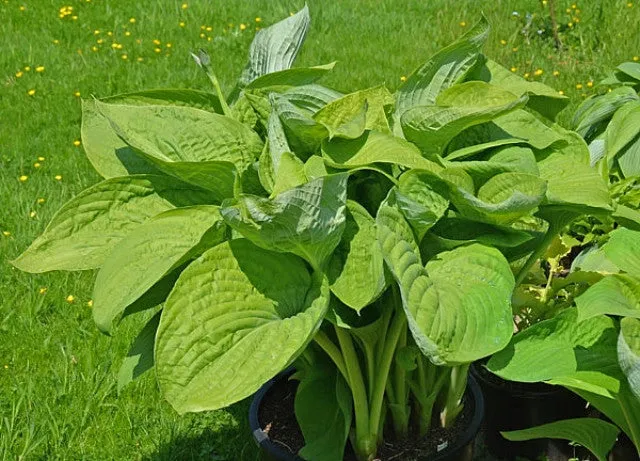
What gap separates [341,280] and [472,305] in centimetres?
25

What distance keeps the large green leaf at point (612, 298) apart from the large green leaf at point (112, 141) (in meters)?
0.93

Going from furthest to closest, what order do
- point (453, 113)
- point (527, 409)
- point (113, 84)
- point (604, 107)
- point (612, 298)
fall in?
point (113, 84) → point (604, 107) → point (527, 409) → point (453, 113) → point (612, 298)

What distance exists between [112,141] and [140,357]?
47 centimetres

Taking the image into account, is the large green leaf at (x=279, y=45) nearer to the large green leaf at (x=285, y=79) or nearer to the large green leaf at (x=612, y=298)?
the large green leaf at (x=285, y=79)

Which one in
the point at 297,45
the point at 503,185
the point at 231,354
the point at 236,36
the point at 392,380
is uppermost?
the point at 297,45

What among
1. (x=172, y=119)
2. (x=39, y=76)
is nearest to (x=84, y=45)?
(x=39, y=76)

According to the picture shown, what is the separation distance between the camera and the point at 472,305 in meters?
1.62

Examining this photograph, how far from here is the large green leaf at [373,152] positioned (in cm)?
170

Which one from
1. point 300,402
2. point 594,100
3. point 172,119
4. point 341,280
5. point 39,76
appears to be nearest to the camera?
point 341,280

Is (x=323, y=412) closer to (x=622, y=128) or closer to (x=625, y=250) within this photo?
(x=625, y=250)

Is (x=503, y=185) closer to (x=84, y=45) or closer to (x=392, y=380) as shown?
(x=392, y=380)

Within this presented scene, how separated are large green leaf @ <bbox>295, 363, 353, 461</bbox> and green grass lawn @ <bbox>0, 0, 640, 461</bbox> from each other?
2.09 ft

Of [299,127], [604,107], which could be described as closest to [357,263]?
[299,127]

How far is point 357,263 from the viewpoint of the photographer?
1701mm
